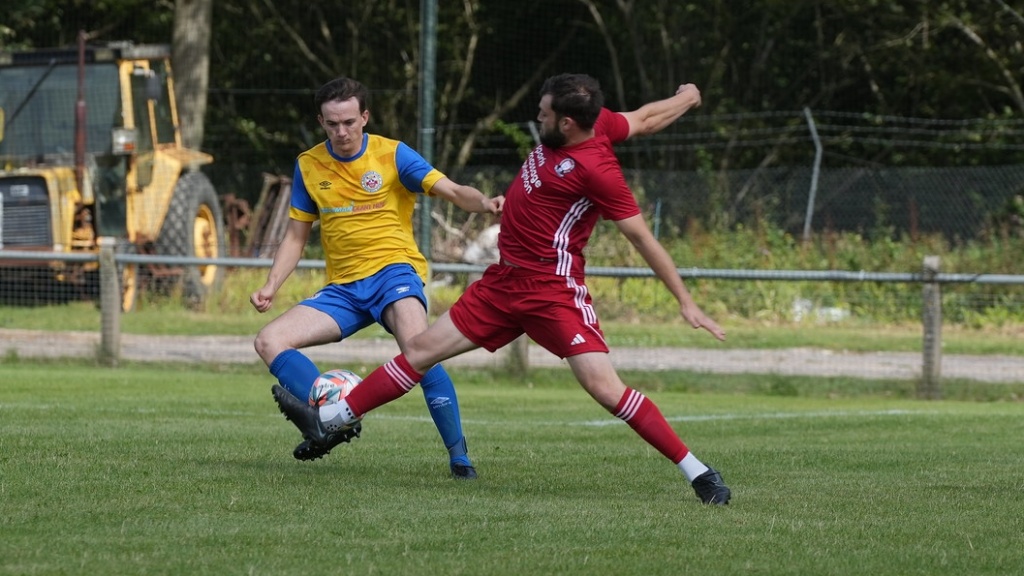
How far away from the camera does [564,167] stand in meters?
6.64

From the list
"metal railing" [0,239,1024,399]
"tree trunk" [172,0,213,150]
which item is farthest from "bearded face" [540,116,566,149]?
"tree trunk" [172,0,213,150]

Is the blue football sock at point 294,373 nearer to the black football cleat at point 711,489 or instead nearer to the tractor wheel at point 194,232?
the black football cleat at point 711,489

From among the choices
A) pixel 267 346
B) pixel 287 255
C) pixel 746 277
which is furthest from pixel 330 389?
pixel 746 277

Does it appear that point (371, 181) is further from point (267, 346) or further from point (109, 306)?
point (109, 306)

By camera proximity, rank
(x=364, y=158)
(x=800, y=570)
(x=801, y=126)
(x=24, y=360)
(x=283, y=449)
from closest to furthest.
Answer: (x=800, y=570), (x=364, y=158), (x=283, y=449), (x=24, y=360), (x=801, y=126)

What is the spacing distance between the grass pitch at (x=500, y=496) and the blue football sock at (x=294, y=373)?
14.8 inches

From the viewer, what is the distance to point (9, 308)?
1775cm

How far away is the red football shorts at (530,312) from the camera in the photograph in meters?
6.71

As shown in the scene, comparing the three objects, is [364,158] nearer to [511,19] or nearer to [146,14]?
[511,19]

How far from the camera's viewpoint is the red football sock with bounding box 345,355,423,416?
6.99 m

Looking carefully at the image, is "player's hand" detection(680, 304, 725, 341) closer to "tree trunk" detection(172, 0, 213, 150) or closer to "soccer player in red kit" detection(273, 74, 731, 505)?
"soccer player in red kit" detection(273, 74, 731, 505)

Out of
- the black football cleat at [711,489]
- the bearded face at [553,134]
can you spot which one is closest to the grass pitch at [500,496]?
the black football cleat at [711,489]

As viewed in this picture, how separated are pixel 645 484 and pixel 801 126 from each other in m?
22.4

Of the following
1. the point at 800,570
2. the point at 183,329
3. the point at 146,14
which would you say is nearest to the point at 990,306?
the point at 183,329
